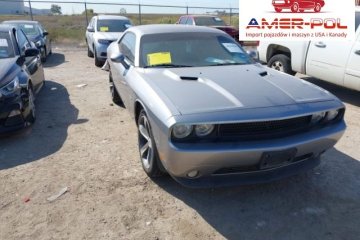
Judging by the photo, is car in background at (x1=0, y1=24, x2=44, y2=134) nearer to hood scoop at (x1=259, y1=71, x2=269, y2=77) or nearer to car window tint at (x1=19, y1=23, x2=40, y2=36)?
hood scoop at (x1=259, y1=71, x2=269, y2=77)

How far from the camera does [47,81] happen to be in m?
8.50

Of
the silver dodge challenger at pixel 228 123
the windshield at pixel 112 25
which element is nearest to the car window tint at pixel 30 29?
the windshield at pixel 112 25

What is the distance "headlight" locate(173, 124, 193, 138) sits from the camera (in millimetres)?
2824

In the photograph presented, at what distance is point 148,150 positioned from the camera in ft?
12.0

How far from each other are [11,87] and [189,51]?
7.95ft

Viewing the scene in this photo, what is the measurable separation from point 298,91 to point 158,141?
145cm

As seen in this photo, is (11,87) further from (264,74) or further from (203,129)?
(264,74)

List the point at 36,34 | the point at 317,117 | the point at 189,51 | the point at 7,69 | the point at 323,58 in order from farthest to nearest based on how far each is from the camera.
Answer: the point at 36,34 < the point at 323,58 < the point at 7,69 < the point at 189,51 < the point at 317,117

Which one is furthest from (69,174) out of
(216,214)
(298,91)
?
(298,91)

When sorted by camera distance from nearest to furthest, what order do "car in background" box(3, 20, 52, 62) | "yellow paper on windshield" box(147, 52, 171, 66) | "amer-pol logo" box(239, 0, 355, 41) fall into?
"yellow paper on windshield" box(147, 52, 171, 66), "amer-pol logo" box(239, 0, 355, 41), "car in background" box(3, 20, 52, 62)

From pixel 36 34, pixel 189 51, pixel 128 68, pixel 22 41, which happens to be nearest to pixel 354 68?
pixel 189 51

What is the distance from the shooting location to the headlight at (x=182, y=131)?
2.82 m

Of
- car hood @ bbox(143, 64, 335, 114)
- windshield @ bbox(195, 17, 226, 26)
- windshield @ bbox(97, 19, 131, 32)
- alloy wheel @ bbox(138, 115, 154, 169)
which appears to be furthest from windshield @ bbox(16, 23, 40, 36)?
alloy wheel @ bbox(138, 115, 154, 169)

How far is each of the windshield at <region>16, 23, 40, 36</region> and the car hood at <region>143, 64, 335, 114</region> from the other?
9.70 m
